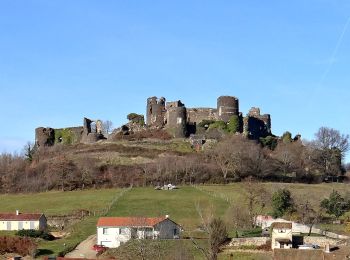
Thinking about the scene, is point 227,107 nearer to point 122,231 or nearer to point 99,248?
point 122,231

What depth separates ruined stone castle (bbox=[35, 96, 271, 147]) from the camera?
10862 centimetres

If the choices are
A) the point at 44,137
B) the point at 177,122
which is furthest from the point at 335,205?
the point at 44,137

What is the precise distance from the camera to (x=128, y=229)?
61.0m

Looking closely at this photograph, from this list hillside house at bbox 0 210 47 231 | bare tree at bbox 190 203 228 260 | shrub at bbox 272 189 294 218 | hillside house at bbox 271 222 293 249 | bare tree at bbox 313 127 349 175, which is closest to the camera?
bare tree at bbox 190 203 228 260

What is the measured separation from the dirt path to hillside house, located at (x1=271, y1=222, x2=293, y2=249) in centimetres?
1419

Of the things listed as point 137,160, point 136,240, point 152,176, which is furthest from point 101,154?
point 136,240

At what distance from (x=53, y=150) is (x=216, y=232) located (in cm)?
5952

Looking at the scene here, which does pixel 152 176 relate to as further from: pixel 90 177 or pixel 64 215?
pixel 64 215

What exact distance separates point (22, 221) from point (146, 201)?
14203mm

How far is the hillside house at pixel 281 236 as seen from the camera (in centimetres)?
5653

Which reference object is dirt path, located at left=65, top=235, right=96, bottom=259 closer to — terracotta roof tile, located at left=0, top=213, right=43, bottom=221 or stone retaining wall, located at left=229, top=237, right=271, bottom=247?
terracotta roof tile, located at left=0, top=213, right=43, bottom=221

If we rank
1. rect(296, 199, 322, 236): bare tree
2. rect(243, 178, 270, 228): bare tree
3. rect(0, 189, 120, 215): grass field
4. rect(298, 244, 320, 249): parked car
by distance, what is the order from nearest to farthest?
rect(298, 244, 320, 249): parked car, rect(296, 199, 322, 236): bare tree, rect(243, 178, 270, 228): bare tree, rect(0, 189, 120, 215): grass field

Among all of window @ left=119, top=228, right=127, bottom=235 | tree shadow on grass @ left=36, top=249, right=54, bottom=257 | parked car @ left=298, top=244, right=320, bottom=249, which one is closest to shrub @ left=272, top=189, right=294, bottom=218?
parked car @ left=298, top=244, right=320, bottom=249

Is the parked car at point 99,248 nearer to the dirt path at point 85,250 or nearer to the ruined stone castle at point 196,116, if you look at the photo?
the dirt path at point 85,250
